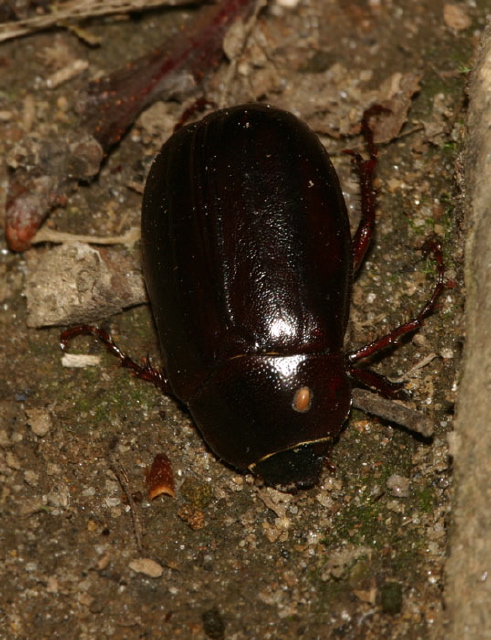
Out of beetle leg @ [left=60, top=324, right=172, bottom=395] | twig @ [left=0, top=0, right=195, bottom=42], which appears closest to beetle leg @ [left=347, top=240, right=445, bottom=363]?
beetle leg @ [left=60, top=324, right=172, bottom=395]

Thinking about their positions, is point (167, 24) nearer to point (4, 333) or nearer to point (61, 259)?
point (61, 259)

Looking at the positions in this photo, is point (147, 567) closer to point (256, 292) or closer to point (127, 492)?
point (127, 492)

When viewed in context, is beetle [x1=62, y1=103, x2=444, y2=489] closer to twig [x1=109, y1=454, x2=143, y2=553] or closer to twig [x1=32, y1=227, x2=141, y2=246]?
Result: twig [x1=109, y1=454, x2=143, y2=553]

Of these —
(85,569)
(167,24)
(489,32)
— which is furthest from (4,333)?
(489,32)

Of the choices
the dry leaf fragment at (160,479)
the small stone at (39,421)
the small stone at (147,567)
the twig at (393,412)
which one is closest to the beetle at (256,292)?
the twig at (393,412)

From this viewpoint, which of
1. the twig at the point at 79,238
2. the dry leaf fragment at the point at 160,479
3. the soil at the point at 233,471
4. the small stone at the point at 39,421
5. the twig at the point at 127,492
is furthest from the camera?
the twig at the point at 79,238

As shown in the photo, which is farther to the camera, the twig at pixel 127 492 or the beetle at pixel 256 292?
the twig at pixel 127 492

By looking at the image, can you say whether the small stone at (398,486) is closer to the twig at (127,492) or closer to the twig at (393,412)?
the twig at (393,412)
